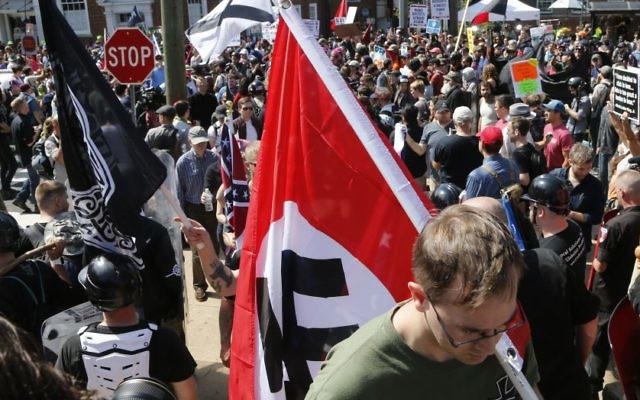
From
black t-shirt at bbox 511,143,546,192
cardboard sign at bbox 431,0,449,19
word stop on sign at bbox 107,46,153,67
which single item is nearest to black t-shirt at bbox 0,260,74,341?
black t-shirt at bbox 511,143,546,192

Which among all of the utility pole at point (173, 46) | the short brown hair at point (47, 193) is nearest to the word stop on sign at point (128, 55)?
the utility pole at point (173, 46)

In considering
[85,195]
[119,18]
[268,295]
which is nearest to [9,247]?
[85,195]

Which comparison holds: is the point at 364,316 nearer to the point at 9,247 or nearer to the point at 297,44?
the point at 297,44

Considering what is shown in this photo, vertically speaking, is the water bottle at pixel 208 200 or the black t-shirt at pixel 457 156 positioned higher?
the black t-shirt at pixel 457 156

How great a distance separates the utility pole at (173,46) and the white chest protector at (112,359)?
23.7 ft

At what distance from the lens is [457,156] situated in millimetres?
6902

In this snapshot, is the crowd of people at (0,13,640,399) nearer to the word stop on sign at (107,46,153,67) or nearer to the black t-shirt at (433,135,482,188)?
the black t-shirt at (433,135,482,188)

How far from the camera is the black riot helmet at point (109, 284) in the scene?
3.01m

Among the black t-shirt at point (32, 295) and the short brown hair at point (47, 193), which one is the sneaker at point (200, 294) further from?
the black t-shirt at point (32, 295)

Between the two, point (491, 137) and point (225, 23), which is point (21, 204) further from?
point (491, 137)

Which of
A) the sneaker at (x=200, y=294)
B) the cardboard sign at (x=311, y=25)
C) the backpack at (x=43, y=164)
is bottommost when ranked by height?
the sneaker at (x=200, y=294)

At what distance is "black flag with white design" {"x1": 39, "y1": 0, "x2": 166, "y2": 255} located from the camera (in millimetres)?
3234

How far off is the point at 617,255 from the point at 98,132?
340cm

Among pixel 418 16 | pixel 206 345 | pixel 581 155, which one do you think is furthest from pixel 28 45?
pixel 581 155
